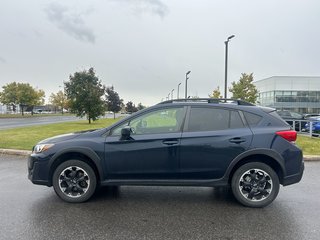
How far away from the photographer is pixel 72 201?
14.4 ft

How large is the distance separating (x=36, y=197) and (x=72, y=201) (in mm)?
757

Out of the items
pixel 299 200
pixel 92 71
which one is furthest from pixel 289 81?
pixel 299 200

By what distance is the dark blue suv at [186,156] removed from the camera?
168 inches

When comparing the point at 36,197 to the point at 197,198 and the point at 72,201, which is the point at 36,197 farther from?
the point at 197,198

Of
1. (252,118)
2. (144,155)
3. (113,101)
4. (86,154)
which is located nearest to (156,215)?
(144,155)

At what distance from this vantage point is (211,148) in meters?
4.25

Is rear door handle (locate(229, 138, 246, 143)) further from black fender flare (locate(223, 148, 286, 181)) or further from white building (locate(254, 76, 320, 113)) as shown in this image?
white building (locate(254, 76, 320, 113))

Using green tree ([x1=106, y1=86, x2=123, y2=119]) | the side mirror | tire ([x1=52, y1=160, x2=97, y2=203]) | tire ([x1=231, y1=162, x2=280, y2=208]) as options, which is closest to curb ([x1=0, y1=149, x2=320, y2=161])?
tire ([x1=231, y1=162, x2=280, y2=208])

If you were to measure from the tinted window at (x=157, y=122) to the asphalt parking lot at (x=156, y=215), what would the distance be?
119 cm

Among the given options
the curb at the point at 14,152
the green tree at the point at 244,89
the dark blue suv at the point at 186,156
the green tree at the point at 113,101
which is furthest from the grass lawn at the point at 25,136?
the green tree at the point at 113,101

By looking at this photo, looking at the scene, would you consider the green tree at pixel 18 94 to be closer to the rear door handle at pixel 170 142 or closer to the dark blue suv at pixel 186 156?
the dark blue suv at pixel 186 156

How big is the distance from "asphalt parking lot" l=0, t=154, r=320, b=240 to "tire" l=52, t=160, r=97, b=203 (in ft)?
0.47

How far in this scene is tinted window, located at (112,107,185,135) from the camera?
445 centimetres

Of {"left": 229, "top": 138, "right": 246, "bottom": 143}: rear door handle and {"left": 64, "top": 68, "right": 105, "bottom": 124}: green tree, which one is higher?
{"left": 64, "top": 68, "right": 105, "bottom": 124}: green tree
